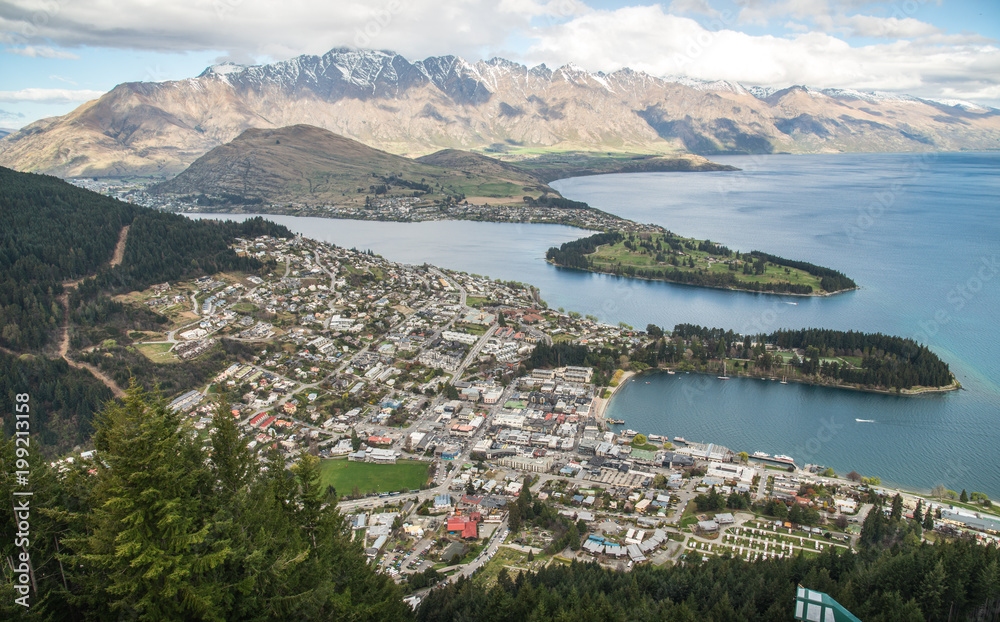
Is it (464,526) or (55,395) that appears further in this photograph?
(55,395)

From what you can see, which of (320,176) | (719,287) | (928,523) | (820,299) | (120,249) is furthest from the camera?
(320,176)

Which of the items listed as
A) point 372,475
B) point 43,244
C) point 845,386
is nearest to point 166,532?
point 372,475

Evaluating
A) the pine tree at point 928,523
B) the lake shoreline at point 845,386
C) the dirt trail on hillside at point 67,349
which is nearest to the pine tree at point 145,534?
the pine tree at point 928,523

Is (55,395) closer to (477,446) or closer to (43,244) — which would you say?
(43,244)

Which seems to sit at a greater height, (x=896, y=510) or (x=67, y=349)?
(x=67, y=349)

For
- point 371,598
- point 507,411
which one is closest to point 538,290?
point 507,411

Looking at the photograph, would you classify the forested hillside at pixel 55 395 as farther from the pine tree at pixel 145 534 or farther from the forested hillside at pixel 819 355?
the forested hillside at pixel 819 355

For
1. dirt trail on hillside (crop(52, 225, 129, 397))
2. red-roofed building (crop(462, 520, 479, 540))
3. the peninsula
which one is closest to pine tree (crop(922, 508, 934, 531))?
red-roofed building (crop(462, 520, 479, 540))
